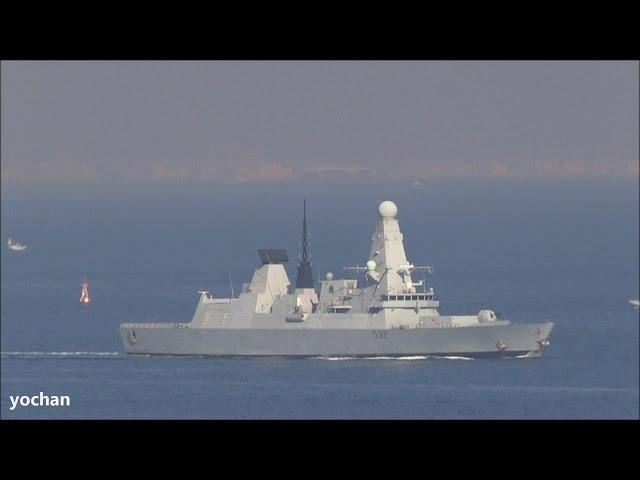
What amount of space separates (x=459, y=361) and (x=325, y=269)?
37.5 meters

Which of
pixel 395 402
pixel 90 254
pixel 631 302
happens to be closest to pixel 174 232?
pixel 90 254

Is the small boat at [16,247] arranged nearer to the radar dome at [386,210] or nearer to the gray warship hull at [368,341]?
the gray warship hull at [368,341]

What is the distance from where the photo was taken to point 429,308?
8531 cm

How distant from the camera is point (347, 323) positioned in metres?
85.4

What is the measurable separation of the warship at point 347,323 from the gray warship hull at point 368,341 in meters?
0.03

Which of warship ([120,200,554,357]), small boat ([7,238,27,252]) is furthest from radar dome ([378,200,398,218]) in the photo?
small boat ([7,238,27,252])

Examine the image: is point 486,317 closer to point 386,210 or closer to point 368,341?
point 368,341

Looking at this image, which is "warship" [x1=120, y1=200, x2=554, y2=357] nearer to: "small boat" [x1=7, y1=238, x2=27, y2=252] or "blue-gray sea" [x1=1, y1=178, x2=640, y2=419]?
"blue-gray sea" [x1=1, y1=178, x2=640, y2=419]

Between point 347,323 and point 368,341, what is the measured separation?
3.16ft

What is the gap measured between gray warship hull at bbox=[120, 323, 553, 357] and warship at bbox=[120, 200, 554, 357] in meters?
0.03

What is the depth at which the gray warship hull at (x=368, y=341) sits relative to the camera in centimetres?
8419

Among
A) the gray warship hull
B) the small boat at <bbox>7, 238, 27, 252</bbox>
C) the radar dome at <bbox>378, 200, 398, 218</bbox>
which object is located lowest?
the gray warship hull

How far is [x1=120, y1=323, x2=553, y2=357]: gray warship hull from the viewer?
276ft

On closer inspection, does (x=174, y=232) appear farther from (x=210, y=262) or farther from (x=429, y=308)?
(x=429, y=308)
